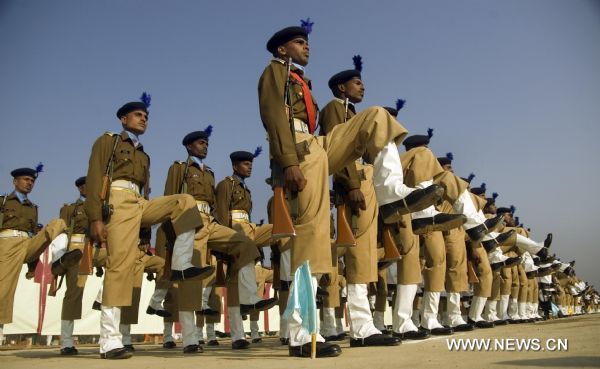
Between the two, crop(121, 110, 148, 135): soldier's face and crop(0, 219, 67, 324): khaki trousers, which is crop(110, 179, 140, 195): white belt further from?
crop(0, 219, 67, 324): khaki trousers

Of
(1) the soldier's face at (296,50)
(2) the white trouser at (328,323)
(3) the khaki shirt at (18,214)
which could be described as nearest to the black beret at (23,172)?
(3) the khaki shirt at (18,214)

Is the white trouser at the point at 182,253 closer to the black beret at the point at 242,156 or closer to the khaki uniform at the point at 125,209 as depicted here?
the khaki uniform at the point at 125,209

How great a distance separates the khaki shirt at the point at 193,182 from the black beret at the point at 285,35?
2963 millimetres

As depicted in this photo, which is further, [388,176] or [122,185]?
[122,185]

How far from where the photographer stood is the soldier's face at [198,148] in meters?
8.12

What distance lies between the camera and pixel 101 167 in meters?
5.68

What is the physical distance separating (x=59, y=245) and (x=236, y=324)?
3400 mm

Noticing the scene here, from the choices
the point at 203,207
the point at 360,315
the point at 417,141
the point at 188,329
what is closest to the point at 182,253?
the point at 188,329

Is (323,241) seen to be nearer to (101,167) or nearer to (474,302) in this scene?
(101,167)

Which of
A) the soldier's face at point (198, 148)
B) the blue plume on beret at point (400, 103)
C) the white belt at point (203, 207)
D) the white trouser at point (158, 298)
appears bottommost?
the white trouser at point (158, 298)

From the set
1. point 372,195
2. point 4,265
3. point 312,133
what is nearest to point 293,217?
point 312,133

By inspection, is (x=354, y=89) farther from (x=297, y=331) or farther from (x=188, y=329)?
(x=188, y=329)

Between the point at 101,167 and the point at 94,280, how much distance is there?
833cm

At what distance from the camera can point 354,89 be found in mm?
6176
